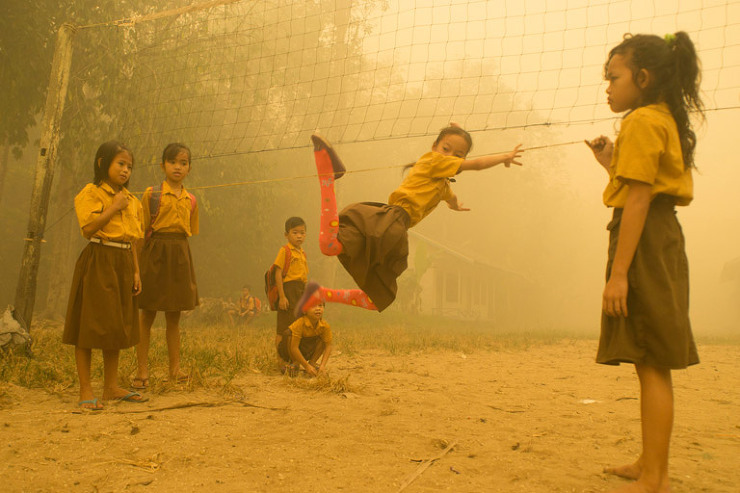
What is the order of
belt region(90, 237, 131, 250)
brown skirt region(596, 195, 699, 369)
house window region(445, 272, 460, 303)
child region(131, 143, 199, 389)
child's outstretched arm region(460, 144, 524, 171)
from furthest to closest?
house window region(445, 272, 460, 303) → child region(131, 143, 199, 389) → belt region(90, 237, 131, 250) → child's outstretched arm region(460, 144, 524, 171) → brown skirt region(596, 195, 699, 369)

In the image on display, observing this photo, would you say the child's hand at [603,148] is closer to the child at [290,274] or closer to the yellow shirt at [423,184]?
the yellow shirt at [423,184]

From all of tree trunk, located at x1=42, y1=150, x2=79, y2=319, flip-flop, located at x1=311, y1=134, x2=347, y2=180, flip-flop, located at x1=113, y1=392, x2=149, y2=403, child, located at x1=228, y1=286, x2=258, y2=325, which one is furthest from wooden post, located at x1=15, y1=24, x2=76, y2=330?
child, located at x1=228, y1=286, x2=258, y2=325

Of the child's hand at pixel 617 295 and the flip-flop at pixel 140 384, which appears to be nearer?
the child's hand at pixel 617 295

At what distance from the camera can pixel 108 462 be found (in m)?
2.45

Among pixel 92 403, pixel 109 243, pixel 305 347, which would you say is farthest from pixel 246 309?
pixel 92 403

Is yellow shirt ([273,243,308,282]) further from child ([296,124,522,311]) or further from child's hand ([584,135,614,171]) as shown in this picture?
child's hand ([584,135,614,171])

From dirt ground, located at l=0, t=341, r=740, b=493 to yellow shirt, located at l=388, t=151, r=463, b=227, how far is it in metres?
1.29

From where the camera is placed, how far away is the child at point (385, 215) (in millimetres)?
3127

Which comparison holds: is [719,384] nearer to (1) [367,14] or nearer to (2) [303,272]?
(2) [303,272]

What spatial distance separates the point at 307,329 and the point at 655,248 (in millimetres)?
3428

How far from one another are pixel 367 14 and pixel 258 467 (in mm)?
16112

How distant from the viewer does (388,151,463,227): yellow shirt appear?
10.8 feet

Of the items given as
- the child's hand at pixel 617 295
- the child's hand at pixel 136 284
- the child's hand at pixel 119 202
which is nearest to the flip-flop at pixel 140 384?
the child's hand at pixel 136 284

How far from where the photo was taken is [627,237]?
7.06 feet
